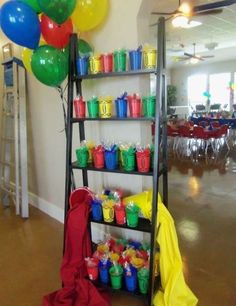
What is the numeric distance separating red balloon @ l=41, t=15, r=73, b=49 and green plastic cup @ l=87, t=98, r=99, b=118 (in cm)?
54

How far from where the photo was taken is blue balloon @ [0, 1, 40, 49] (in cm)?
210

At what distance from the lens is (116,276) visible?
82.0 inches

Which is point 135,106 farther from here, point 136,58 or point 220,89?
point 220,89

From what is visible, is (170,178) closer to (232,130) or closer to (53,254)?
(53,254)

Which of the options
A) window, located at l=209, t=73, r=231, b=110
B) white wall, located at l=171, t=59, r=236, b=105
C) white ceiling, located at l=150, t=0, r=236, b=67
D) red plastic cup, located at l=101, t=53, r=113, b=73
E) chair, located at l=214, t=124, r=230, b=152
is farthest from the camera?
window, located at l=209, t=73, r=231, b=110

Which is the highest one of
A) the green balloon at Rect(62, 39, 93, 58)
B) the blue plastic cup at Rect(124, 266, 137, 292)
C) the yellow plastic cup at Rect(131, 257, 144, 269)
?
the green balloon at Rect(62, 39, 93, 58)

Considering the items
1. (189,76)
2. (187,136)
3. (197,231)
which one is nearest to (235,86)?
(189,76)

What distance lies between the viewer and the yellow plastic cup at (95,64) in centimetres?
206

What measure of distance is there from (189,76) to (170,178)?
10.3 metres

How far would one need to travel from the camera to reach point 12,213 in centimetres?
397

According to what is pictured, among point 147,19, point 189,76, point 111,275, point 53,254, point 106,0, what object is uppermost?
point 189,76

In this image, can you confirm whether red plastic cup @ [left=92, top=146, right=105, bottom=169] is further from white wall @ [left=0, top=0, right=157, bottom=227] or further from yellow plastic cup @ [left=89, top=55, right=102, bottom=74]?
yellow plastic cup @ [left=89, top=55, right=102, bottom=74]

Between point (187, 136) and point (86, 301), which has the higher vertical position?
point (187, 136)

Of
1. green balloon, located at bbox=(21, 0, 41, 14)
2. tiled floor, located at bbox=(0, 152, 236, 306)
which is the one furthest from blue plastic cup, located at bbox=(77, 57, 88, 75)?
tiled floor, located at bbox=(0, 152, 236, 306)
